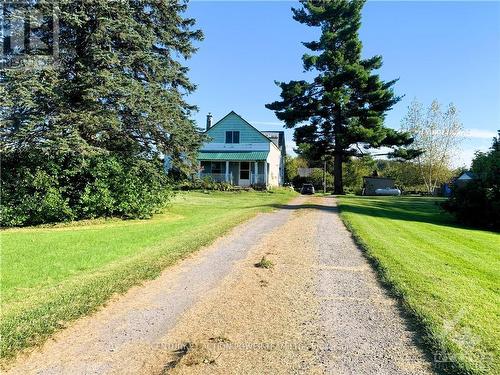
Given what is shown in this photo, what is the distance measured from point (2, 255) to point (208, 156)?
30.3 metres

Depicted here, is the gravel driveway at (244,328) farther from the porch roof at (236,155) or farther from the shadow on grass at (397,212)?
the porch roof at (236,155)

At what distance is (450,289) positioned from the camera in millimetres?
5977

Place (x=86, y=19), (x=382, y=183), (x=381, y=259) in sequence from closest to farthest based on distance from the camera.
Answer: (x=381, y=259) < (x=86, y=19) < (x=382, y=183)

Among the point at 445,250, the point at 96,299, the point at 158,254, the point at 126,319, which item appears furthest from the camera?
the point at 445,250

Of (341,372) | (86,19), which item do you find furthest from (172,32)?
(341,372)

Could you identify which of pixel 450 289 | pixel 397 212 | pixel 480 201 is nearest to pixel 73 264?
pixel 450 289

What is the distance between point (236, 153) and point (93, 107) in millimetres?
24960

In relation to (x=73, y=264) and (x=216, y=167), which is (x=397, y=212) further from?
(x=216, y=167)

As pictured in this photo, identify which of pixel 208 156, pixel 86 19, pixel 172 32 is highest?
pixel 172 32

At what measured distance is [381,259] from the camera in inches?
310

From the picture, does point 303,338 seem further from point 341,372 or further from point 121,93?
point 121,93

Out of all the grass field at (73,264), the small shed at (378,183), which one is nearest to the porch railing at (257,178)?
the small shed at (378,183)

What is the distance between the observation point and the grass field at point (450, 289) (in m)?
3.87

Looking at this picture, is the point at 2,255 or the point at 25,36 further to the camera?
the point at 25,36
